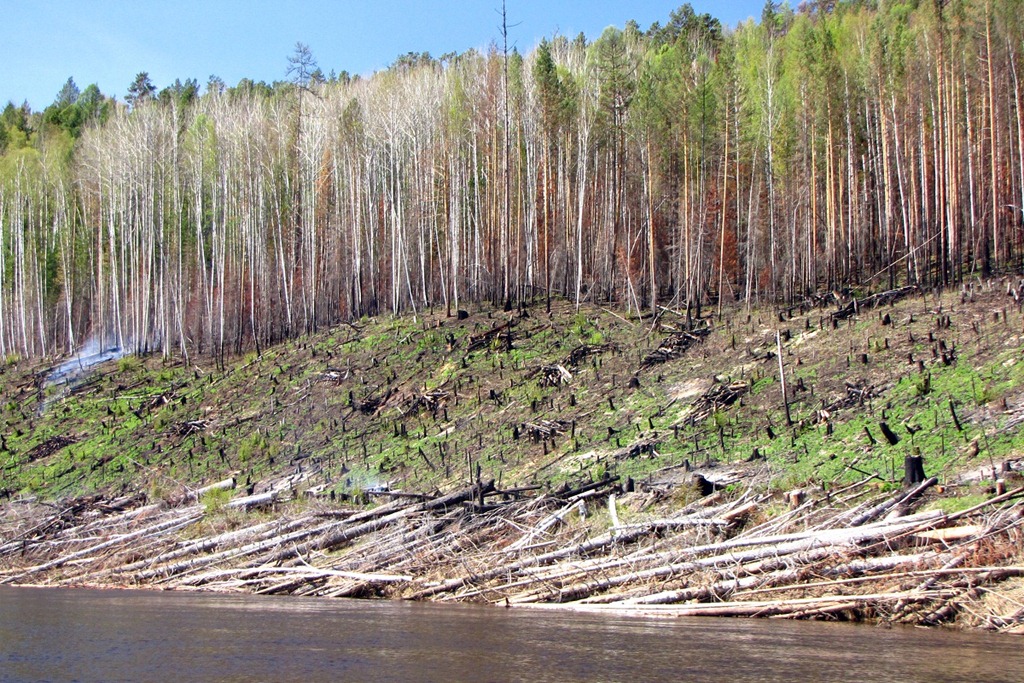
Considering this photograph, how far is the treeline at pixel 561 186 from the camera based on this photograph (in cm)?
3092

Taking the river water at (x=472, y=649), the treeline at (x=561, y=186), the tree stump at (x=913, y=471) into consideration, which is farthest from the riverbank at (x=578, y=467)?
the treeline at (x=561, y=186)

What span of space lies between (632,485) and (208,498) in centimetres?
1051

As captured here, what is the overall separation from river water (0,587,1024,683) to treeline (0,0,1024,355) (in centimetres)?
1869

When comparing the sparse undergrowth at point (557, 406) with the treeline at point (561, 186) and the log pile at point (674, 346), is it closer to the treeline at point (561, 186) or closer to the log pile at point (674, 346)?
the log pile at point (674, 346)

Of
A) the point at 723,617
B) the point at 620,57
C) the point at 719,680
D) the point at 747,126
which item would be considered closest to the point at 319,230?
the point at 620,57

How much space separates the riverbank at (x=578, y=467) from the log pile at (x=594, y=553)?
0.05 m

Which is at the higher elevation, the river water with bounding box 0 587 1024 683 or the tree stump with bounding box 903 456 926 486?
the tree stump with bounding box 903 456 926 486

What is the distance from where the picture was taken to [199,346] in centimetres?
4303

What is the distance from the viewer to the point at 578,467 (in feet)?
69.7

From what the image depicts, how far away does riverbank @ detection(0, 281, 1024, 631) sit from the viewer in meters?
13.1

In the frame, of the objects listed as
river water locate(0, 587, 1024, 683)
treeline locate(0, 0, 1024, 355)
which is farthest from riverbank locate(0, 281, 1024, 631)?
treeline locate(0, 0, 1024, 355)

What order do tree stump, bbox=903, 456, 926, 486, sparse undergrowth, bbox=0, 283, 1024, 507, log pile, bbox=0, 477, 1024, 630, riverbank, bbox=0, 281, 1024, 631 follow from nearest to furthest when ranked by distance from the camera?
log pile, bbox=0, 477, 1024, 630 → riverbank, bbox=0, 281, 1024, 631 → tree stump, bbox=903, 456, 926, 486 → sparse undergrowth, bbox=0, 283, 1024, 507

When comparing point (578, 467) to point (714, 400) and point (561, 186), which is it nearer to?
point (714, 400)

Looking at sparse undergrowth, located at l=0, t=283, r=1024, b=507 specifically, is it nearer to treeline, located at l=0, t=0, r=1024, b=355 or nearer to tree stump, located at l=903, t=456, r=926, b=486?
tree stump, located at l=903, t=456, r=926, b=486
